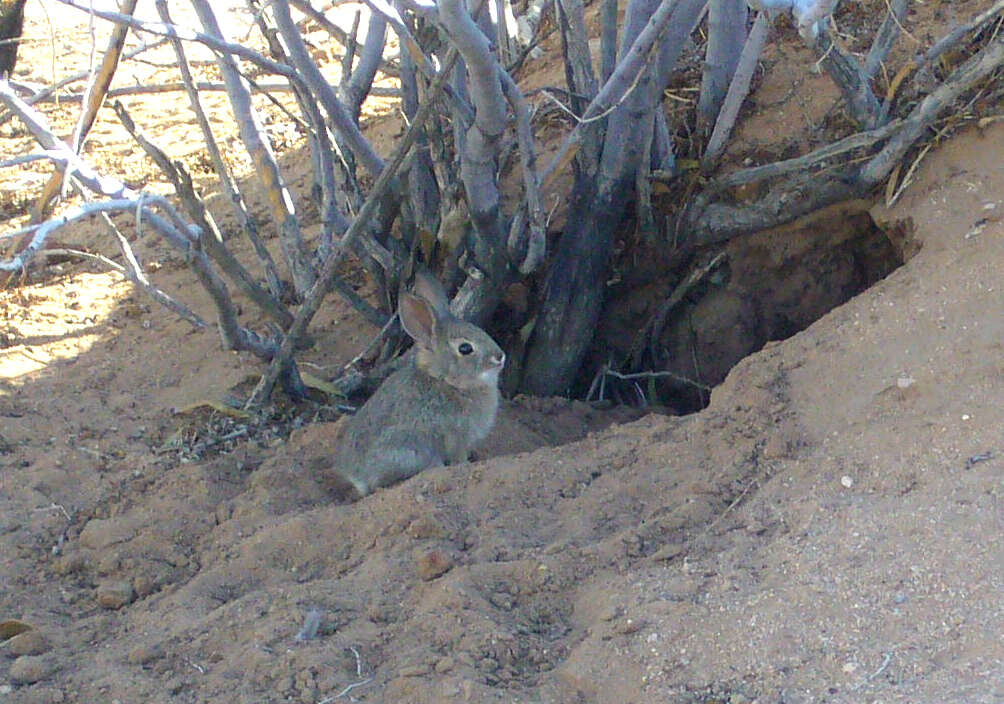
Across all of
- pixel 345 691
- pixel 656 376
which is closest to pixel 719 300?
pixel 656 376

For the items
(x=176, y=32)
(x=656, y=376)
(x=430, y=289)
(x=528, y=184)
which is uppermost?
(x=176, y=32)

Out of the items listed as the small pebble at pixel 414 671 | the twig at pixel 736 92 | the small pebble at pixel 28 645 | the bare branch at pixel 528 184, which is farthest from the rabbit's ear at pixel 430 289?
the small pebble at pixel 414 671

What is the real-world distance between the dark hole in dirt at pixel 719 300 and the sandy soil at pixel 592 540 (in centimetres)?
71

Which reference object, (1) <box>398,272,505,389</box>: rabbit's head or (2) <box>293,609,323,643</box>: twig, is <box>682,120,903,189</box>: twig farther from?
(2) <box>293,609,323,643</box>: twig

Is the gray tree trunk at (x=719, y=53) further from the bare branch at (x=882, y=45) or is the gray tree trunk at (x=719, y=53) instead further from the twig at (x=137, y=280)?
the twig at (x=137, y=280)

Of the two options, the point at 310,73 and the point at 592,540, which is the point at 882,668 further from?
the point at 310,73

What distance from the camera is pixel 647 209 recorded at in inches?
255

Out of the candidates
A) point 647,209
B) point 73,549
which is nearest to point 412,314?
point 647,209

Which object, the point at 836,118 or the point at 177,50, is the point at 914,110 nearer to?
the point at 836,118

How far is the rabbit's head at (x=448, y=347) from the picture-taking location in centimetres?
599

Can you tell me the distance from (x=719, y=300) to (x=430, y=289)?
6.01 ft

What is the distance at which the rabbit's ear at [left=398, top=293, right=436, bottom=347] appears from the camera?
235 inches

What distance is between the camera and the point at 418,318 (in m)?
6.01

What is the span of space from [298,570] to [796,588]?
76.2 inches
